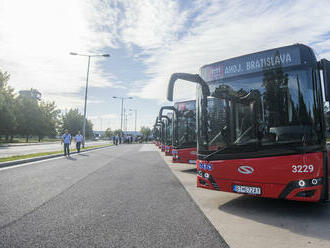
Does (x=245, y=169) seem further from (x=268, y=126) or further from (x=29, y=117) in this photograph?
(x=29, y=117)

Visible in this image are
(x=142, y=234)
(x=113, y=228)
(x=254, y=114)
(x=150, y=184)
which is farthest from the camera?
(x=150, y=184)

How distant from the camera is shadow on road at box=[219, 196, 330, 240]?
380cm

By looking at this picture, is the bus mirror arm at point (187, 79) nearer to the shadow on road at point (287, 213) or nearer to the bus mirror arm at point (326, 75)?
the bus mirror arm at point (326, 75)

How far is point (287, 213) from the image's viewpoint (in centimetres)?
459

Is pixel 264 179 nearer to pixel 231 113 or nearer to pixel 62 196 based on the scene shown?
pixel 231 113

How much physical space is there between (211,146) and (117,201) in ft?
7.45

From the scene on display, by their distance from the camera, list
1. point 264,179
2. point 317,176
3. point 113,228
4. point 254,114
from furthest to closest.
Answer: point 254,114 → point 264,179 → point 317,176 → point 113,228

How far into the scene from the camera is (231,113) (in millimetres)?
5242

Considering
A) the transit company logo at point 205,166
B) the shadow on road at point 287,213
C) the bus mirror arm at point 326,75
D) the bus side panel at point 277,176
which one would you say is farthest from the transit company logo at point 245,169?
the bus mirror arm at point 326,75

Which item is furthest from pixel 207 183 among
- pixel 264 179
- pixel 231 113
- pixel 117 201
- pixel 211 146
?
pixel 117 201

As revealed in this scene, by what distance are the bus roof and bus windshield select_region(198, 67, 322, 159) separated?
14cm

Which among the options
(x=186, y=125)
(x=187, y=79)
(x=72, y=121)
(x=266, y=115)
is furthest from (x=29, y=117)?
(x=266, y=115)

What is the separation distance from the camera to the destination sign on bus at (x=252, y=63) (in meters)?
4.65

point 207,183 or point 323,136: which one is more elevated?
point 323,136
